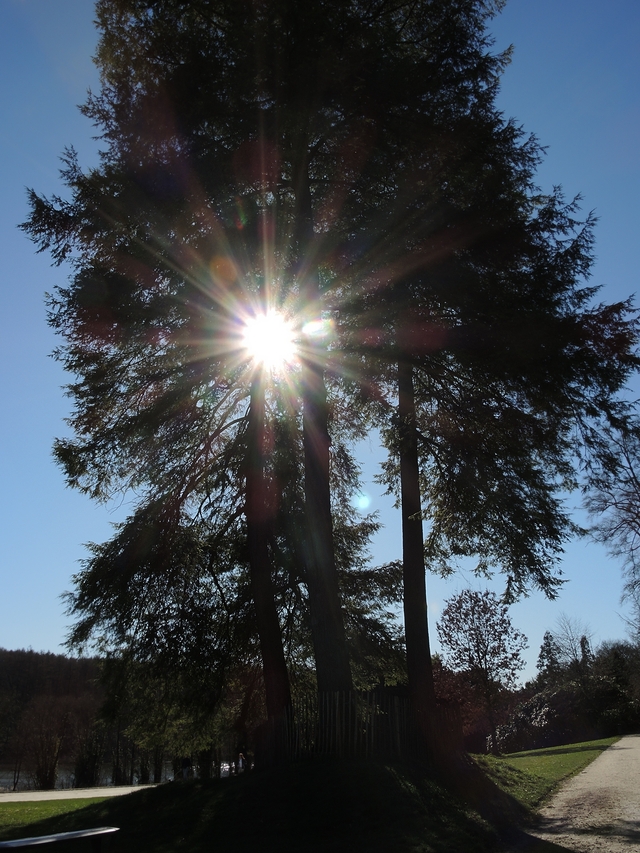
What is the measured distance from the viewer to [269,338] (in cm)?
1266

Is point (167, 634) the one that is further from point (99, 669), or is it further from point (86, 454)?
point (86, 454)

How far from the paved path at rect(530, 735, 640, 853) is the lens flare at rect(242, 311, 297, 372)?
8.66 metres

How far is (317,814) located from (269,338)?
7.83m

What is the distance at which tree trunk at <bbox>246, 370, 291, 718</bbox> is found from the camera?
1393cm

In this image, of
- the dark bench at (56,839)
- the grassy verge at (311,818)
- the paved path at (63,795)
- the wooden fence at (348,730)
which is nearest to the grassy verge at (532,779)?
the wooden fence at (348,730)

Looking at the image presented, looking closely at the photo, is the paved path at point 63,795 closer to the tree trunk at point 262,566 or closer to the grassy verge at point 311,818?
the tree trunk at point 262,566

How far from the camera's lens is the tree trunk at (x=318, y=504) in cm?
1176

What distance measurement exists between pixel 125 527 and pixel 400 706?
6.25 meters

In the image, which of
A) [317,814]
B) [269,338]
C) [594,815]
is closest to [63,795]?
[317,814]

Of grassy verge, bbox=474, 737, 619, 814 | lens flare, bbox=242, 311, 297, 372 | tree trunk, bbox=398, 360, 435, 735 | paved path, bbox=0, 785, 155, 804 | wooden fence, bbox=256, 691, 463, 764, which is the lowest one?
paved path, bbox=0, 785, 155, 804

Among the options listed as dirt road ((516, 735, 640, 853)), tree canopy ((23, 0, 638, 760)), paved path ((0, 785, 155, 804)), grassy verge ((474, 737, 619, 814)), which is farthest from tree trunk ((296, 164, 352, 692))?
paved path ((0, 785, 155, 804))

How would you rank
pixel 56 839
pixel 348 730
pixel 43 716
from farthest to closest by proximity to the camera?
pixel 43 716, pixel 348 730, pixel 56 839

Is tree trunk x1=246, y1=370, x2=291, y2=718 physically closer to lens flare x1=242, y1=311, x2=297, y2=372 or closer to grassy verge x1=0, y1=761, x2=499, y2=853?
lens flare x1=242, y1=311, x2=297, y2=372

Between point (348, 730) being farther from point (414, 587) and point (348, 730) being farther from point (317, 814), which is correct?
point (414, 587)
